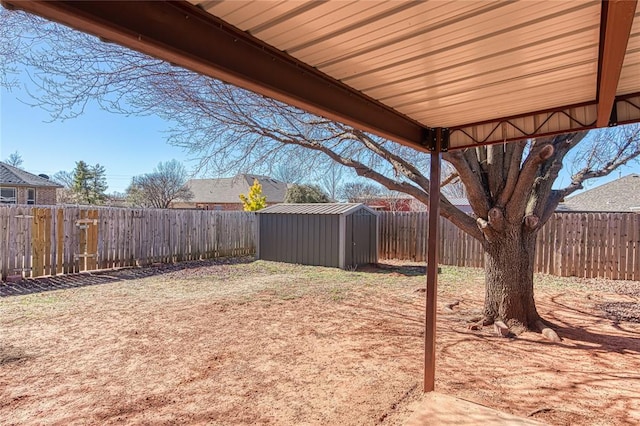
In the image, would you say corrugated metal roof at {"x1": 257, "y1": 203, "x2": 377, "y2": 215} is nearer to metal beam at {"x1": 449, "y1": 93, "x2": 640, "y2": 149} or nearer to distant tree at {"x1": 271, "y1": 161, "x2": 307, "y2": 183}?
distant tree at {"x1": 271, "y1": 161, "x2": 307, "y2": 183}

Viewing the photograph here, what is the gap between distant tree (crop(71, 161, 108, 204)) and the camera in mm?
26094

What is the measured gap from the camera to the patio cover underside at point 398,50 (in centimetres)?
138

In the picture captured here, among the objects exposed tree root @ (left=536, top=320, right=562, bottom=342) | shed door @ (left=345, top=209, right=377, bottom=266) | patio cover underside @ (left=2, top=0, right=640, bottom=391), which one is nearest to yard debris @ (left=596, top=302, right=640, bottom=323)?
exposed tree root @ (left=536, top=320, right=562, bottom=342)

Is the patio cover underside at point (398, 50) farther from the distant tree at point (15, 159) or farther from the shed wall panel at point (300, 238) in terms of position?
the distant tree at point (15, 159)

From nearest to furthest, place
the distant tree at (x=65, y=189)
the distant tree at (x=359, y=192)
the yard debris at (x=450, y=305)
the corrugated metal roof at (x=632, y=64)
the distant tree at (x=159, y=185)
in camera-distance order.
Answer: the corrugated metal roof at (x=632, y=64)
the yard debris at (x=450, y=305)
the distant tree at (x=159, y=185)
the distant tree at (x=359, y=192)
the distant tree at (x=65, y=189)

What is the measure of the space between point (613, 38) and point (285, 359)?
3314 mm

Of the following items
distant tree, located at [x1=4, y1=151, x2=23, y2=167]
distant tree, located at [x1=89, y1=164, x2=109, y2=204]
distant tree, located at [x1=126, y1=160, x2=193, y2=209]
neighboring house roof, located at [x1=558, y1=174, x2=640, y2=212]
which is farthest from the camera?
distant tree, located at [x1=89, y1=164, x2=109, y2=204]

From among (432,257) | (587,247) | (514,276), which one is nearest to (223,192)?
(587,247)

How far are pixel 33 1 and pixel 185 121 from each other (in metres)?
3.97

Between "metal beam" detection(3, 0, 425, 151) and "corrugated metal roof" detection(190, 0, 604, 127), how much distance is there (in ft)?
A: 0.21

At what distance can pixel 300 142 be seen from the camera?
4.79 meters

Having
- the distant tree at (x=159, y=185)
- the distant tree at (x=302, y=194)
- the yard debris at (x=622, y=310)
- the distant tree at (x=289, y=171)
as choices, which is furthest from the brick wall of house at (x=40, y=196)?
the yard debris at (x=622, y=310)

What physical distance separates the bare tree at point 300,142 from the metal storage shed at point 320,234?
413cm

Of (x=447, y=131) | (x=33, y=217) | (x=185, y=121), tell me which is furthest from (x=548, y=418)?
(x=33, y=217)
